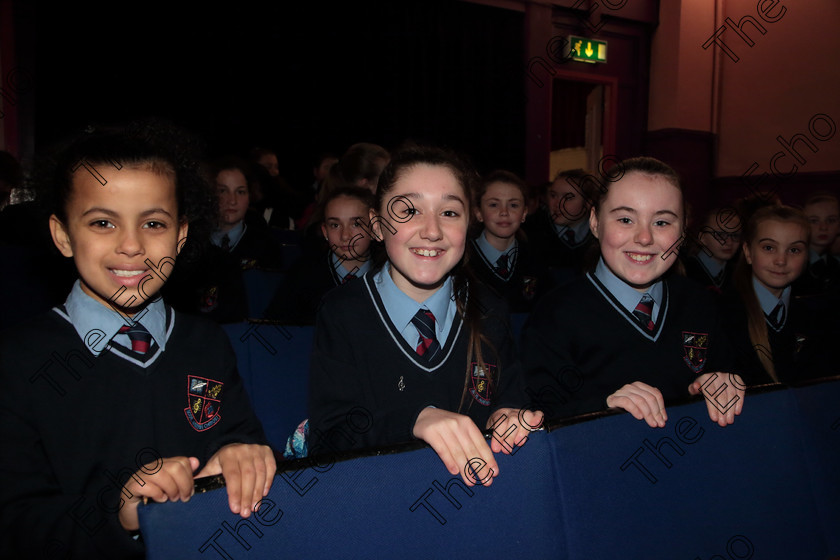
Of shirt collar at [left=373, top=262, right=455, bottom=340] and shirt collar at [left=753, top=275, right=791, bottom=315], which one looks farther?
shirt collar at [left=753, top=275, right=791, bottom=315]

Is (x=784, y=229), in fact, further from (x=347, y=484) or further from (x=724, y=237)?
(x=347, y=484)

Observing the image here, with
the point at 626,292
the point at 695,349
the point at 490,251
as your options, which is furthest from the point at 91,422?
the point at 490,251

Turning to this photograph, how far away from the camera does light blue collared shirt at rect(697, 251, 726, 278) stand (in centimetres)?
380

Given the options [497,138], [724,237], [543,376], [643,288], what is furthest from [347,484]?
[497,138]

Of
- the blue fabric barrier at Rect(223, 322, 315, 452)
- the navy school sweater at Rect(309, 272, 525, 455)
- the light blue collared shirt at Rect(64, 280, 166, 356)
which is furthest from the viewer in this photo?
the blue fabric barrier at Rect(223, 322, 315, 452)

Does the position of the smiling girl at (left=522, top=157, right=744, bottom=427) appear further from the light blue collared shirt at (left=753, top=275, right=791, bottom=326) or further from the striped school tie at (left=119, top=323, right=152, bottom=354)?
the striped school tie at (left=119, top=323, right=152, bottom=354)

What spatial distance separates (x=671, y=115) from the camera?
27.7ft

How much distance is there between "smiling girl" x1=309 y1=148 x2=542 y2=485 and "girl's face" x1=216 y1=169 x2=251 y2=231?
2.38 metres

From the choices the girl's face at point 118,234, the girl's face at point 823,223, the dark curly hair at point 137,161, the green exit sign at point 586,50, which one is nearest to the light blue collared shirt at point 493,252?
the dark curly hair at point 137,161

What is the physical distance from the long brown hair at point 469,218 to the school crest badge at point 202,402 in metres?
0.60

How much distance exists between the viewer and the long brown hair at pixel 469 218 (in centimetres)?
149

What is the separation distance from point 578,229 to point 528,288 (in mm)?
1767

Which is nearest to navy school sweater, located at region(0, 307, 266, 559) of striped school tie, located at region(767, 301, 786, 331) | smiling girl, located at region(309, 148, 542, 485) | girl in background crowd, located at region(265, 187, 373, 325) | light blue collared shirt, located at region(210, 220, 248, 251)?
smiling girl, located at region(309, 148, 542, 485)

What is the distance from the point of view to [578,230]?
4988 millimetres
